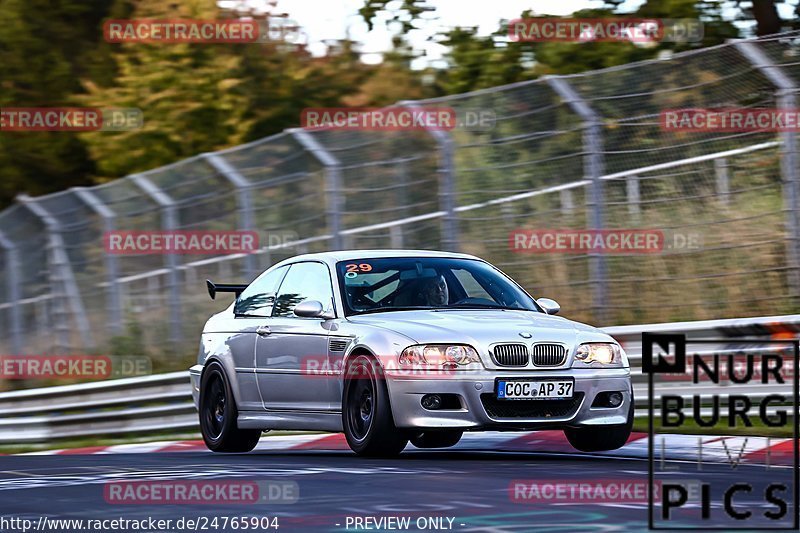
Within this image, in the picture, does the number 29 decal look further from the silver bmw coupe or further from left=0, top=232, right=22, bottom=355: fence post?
left=0, top=232, right=22, bottom=355: fence post

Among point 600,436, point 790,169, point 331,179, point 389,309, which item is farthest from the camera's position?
point 331,179

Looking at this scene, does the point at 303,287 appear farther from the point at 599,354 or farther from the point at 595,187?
the point at 595,187

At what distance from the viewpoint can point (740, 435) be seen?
11.2m

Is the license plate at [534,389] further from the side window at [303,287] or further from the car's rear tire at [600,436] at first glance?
the side window at [303,287]

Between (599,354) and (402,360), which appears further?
(599,354)

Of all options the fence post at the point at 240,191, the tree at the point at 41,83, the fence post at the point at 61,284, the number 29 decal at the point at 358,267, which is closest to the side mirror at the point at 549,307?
the number 29 decal at the point at 358,267

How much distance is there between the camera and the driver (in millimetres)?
11117

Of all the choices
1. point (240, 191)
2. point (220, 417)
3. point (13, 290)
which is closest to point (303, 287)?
point (220, 417)

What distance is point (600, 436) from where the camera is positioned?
1053 centimetres

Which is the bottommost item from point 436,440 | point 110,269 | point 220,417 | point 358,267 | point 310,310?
point 436,440

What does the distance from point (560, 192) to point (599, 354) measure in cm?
453

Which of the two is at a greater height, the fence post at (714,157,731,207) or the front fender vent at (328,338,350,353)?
the fence post at (714,157,731,207)

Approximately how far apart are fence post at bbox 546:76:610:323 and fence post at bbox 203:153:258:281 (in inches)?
180

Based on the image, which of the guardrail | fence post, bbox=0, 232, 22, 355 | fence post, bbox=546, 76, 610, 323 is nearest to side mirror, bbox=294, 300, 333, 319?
the guardrail
